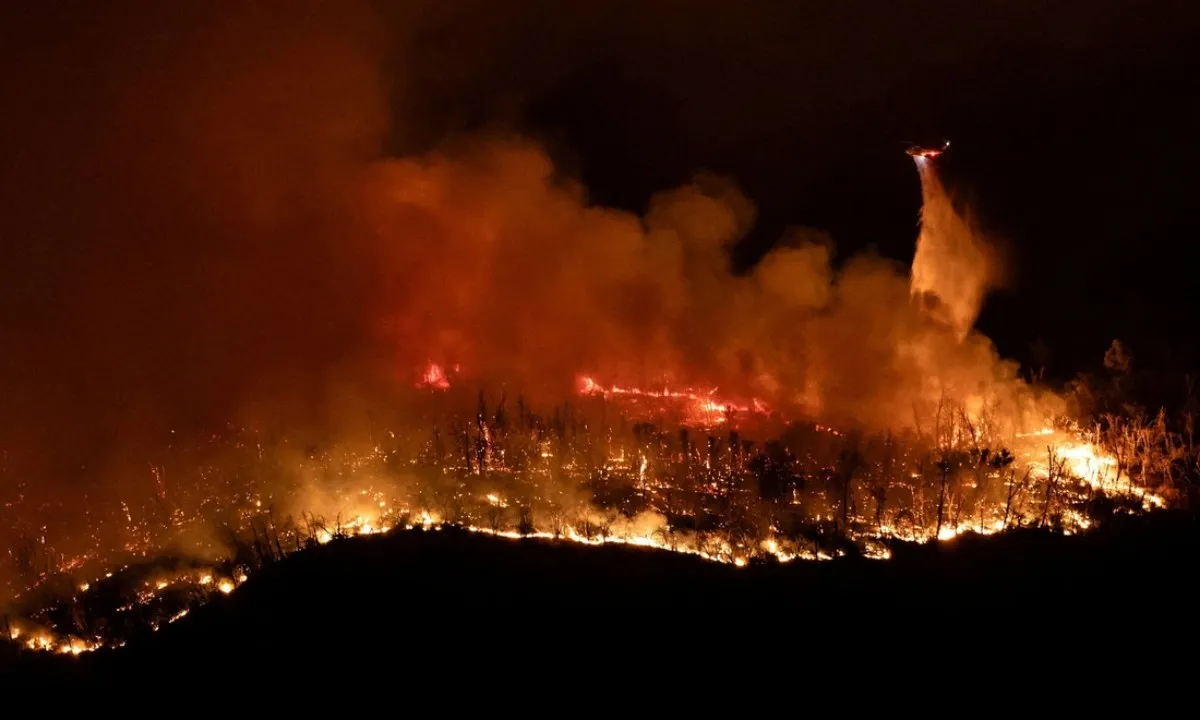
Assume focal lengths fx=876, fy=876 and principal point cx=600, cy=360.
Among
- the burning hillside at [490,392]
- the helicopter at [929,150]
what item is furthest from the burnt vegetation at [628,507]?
the helicopter at [929,150]

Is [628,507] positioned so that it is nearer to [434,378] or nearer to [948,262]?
[434,378]

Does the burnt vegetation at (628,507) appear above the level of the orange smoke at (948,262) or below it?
below

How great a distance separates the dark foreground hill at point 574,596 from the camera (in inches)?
246

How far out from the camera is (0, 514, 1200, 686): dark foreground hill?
6.25 meters

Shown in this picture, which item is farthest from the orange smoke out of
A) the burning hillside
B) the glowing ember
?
the glowing ember

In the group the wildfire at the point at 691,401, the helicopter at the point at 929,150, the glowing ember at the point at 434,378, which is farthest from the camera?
the helicopter at the point at 929,150

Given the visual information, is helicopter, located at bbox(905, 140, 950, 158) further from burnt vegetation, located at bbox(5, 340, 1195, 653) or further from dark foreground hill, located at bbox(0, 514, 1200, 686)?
dark foreground hill, located at bbox(0, 514, 1200, 686)

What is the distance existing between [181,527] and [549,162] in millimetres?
6205

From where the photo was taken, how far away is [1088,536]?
7055 mm

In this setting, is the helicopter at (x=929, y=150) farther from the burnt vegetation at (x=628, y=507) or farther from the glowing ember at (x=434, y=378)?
the glowing ember at (x=434, y=378)

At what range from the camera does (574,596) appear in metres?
6.61

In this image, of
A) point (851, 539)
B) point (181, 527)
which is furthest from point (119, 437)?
point (851, 539)

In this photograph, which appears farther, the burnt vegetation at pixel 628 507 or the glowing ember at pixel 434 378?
the glowing ember at pixel 434 378

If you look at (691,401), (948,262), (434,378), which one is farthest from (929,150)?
(434,378)
